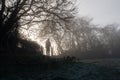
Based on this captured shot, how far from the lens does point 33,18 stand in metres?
26.4

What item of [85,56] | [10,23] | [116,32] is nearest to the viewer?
[10,23]

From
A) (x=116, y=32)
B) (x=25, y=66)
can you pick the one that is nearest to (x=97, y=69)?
(x=25, y=66)

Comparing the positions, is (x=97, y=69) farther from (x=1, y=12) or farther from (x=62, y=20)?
(x=1, y=12)

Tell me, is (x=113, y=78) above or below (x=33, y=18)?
below

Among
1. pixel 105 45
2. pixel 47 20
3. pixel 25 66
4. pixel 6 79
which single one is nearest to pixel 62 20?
pixel 47 20

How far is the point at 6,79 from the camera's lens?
699 inches

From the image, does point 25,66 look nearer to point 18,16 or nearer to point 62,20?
point 18,16

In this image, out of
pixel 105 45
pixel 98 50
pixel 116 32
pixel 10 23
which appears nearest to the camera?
pixel 10 23

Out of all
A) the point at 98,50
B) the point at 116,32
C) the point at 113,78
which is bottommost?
the point at 113,78

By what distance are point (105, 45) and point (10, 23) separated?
32423 mm

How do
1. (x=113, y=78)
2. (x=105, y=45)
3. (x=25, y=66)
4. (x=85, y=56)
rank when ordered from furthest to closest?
(x=105, y=45) < (x=85, y=56) < (x=25, y=66) < (x=113, y=78)

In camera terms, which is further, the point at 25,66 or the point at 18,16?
the point at 18,16

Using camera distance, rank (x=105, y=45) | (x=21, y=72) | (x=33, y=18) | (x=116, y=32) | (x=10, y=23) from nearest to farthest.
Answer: (x=21, y=72)
(x=10, y=23)
(x=33, y=18)
(x=105, y=45)
(x=116, y=32)

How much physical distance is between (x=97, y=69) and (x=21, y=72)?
19.2ft
